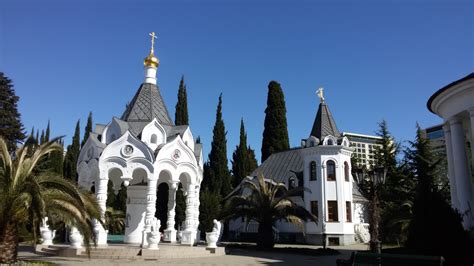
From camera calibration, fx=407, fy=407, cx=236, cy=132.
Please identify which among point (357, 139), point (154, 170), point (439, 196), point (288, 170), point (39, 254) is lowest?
point (39, 254)

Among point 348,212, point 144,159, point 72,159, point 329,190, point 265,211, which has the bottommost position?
point 265,211

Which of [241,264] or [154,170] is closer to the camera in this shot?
[241,264]

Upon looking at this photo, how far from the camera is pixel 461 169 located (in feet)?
51.0

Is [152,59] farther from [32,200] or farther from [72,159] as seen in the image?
[72,159]

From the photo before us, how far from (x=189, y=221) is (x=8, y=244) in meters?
11.3

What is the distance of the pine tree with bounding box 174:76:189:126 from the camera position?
4463 cm

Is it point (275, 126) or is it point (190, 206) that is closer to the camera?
point (190, 206)

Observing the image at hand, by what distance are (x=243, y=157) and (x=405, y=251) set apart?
35641 mm

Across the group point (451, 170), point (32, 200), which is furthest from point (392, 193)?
point (32, 200)

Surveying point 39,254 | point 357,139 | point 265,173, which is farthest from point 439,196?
point 357,139

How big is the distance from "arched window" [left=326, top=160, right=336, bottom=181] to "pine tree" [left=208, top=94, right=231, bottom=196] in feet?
45.2

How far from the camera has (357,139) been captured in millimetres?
174125

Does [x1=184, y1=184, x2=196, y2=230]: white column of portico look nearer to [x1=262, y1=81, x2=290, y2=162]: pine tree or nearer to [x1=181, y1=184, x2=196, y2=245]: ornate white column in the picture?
[x1=181, y1=184, x2=196, y2=245]: ornate white column

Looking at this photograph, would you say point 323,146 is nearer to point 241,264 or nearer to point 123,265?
point 241,264
